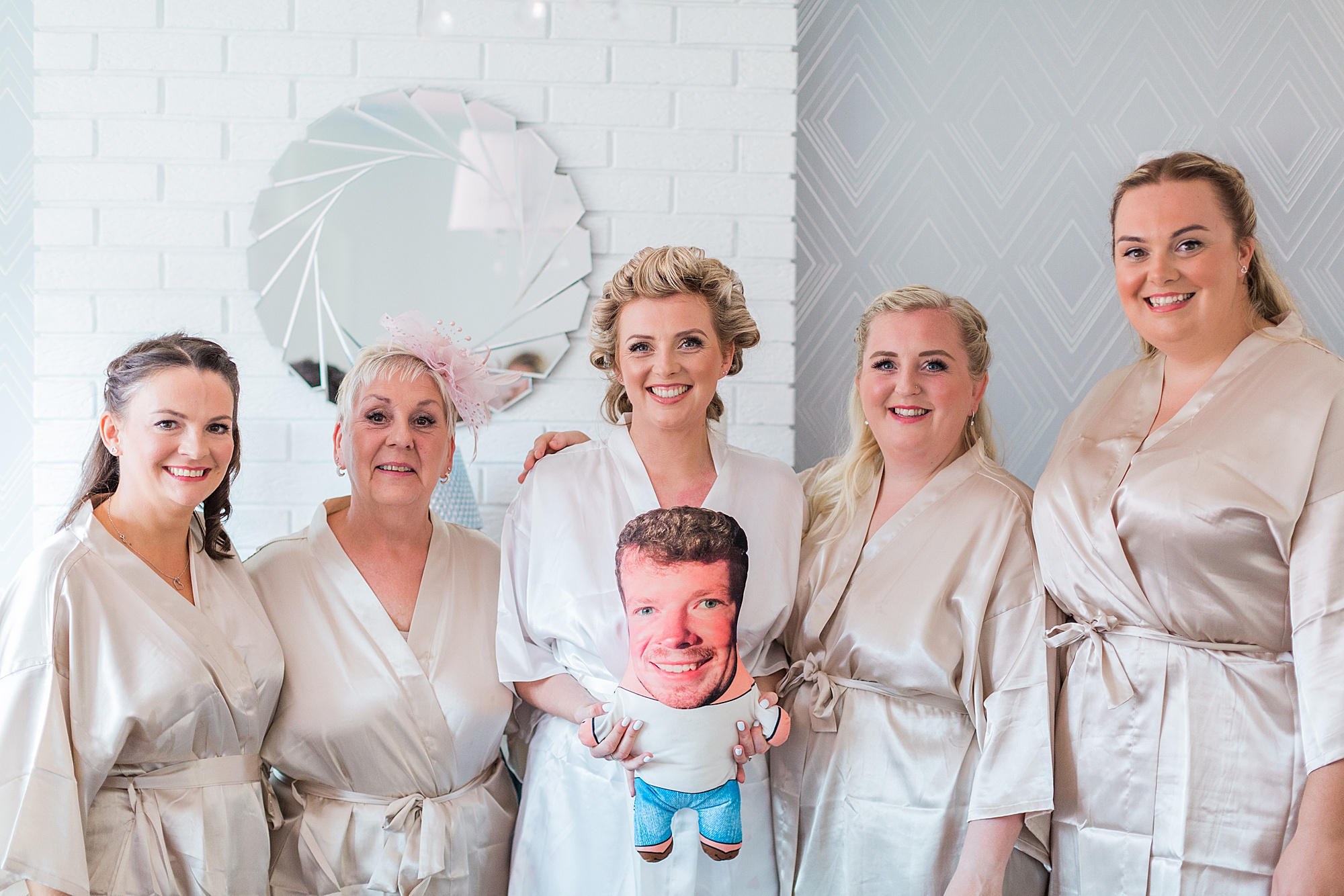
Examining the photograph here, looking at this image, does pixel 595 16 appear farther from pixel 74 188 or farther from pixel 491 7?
pixel 74 188

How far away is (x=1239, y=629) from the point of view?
1.60m

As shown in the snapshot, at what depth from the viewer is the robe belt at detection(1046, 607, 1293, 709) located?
5.29ft

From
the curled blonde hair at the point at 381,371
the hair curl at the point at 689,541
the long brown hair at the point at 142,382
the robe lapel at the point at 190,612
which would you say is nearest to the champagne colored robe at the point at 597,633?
the hair curl at the point at 689,541

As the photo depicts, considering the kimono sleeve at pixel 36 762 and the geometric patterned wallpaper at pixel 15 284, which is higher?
the geometric patterned wallpaper at pixel 15 284

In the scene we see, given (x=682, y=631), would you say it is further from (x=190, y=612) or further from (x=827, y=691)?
(x=190, y=612)

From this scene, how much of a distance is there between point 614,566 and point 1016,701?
788 mm

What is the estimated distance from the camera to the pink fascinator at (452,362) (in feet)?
6.44

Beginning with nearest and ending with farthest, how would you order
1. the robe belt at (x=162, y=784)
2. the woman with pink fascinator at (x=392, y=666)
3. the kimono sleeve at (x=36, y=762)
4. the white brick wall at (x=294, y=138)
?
the kimono sleeve at (x=36, y=762) → the robe belt at (x=162, y=784) → the woman with pink fascinator at (x=392, y=666) → the white brick wall at (x=294, y=138)

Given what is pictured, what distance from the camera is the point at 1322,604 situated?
149cm

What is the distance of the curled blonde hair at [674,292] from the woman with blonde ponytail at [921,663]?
0.29 metres

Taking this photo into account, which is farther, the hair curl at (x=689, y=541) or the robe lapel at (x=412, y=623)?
the robe lapel at (x=412, y=623)

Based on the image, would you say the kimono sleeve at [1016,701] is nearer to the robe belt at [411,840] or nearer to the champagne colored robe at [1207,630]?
the champagne colored robe at [1207,630]

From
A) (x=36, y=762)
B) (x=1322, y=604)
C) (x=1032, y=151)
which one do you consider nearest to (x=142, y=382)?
(x=36, y=762)

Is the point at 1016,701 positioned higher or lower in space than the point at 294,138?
lower
